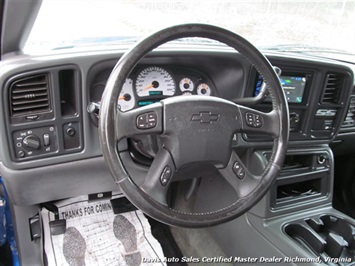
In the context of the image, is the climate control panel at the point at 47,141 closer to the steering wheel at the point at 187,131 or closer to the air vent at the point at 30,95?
the air vent at the point at 30,95

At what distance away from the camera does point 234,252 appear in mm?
1647

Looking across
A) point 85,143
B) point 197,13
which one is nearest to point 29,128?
point 85,143

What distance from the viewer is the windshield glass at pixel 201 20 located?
4.60 ft

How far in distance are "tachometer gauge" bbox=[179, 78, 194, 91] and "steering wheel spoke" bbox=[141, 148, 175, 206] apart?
499mm

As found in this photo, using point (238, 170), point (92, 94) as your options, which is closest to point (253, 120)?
point (238, 170)

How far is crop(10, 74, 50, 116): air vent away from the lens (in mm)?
1100

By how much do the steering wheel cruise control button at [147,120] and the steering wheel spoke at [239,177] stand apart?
29cm

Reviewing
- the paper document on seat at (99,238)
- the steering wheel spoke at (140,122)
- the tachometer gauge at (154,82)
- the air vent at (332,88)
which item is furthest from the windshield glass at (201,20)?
the paper document on seat at (99,238)

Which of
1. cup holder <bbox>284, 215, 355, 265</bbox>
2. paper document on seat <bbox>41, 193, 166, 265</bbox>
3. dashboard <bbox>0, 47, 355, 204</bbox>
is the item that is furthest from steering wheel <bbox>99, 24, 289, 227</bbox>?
paper document on seat <bbox>41, 193, 166, 265</bbox>

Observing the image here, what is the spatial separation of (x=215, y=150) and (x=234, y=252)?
88 centimetres

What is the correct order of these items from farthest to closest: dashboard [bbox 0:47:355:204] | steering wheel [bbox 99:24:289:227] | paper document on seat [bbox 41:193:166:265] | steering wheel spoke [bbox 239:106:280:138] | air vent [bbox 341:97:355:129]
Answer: air vent [bbox 341:97:355:129] → paper document on seat [bbox 41:193:166:265] → dashboard [bbox 0:47:355:204] → steering wheel spoke [bbox 239:106:280:138] → steering wheel [bbox 99:24:289:227]

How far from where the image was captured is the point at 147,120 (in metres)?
0.90

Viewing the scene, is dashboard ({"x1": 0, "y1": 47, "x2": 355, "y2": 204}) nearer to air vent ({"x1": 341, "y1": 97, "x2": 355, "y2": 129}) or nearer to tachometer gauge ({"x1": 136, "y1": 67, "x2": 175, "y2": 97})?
tachometer gauge ({"x1": 136, "y1": 67, "x2": 175, "y2": 97})

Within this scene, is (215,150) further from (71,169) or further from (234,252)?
(234,252)
